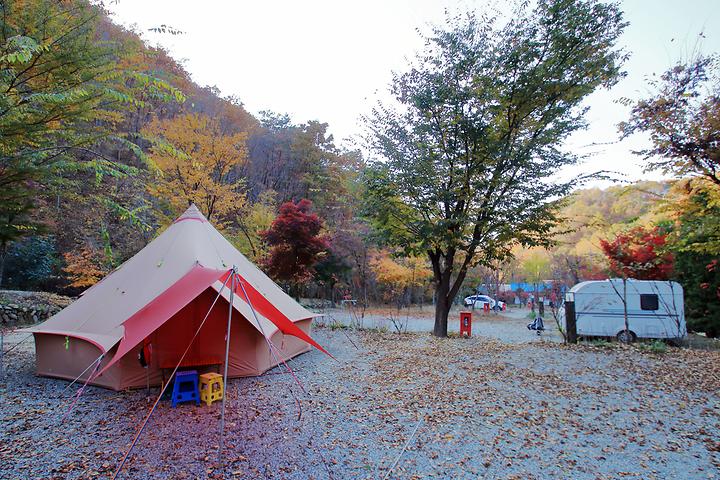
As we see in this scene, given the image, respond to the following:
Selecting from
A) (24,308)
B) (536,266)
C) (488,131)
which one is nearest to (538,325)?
(488,131)

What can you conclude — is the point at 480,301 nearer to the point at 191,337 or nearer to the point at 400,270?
the point at 400,270

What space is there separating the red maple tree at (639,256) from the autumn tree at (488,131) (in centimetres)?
503

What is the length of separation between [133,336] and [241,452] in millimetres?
1410

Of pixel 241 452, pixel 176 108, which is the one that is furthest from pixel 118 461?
pixel 176 108

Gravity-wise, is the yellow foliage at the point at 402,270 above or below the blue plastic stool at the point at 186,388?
above

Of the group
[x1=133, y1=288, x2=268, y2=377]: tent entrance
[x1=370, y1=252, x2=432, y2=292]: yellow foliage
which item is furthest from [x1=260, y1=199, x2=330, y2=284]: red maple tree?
[x1=133, y1=288, x2=268, y2=377]: tent entrance

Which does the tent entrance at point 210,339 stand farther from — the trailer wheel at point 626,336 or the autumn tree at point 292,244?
the trailer wheel at point 626,336

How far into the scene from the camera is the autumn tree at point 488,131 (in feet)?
24.3

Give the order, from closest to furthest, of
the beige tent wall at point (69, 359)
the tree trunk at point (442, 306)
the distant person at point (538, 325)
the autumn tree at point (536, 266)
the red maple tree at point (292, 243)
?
the beige tent wall at point (69, 359), the tree trunk at point (442, 306), the distant person at point (538, 325), the red maple tree at point (292, 243), the autumn tree at point (536, 266)

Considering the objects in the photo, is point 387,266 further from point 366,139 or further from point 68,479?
point 68,479

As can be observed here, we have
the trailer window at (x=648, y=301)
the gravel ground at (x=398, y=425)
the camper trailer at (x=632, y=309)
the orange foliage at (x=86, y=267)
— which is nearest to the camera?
the gravel ground at (x=398, y=425)

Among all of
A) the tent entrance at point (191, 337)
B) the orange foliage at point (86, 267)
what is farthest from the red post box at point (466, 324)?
the orange foliage at point (86, 267)

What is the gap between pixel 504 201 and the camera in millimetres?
8133

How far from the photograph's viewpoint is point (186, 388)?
170 inches
